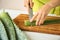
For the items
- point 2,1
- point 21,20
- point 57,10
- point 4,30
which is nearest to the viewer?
point 4,30

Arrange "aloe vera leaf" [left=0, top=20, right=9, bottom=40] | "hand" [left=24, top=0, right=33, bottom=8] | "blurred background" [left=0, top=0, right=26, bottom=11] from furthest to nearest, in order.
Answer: "blurred background" [left=0, top=0, right=26, bottom=11]
"hand" [left=24, top=0, right=33, bottom=8]
"aloe vera leaf" [left=0, top=20, right=9, bottom=40]

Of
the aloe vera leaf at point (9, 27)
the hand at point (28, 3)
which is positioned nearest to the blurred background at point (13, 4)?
the hand at point (28, 3)

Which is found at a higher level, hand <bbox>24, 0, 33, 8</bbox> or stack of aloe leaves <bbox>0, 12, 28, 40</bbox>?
hand <bbox>24, 0, 33, 8</bbox>

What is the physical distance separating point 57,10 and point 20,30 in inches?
16.8

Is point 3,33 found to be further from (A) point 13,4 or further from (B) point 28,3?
(A) point 13,4

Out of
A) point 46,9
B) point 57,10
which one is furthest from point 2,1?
point 46,9

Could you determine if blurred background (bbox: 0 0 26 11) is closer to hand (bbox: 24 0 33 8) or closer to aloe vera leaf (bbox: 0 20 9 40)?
hand (bbox: 24 0 33 8)

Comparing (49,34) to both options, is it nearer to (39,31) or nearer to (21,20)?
(39,31)

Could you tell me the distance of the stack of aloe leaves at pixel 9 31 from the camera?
615 mm

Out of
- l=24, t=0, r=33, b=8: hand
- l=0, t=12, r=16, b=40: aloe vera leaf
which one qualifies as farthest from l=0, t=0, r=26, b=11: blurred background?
l=0, t=12, r=16, b=40: aloe vera leaf

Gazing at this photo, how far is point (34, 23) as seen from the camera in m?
0.70

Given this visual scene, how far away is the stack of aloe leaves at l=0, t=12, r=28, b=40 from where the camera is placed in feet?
2.02

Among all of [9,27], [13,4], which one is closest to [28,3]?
[9,27]

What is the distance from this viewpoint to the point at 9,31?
63 cm
